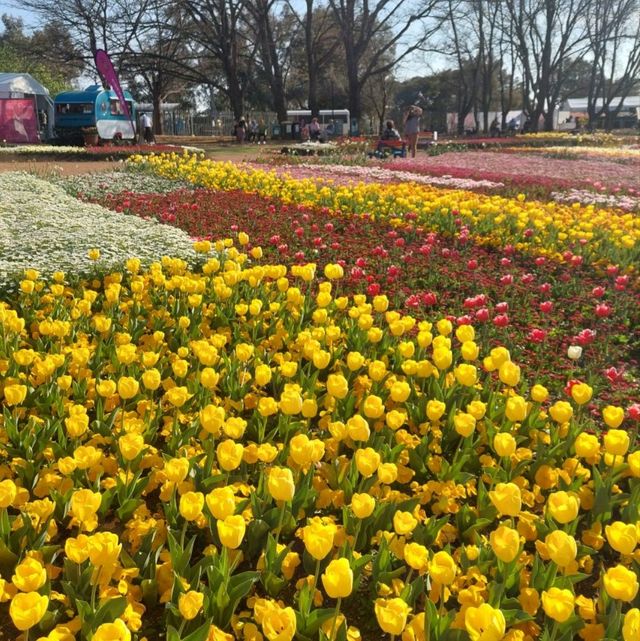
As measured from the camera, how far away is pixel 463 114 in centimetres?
5225

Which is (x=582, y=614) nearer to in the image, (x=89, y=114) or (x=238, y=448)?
(x=238, y=448)

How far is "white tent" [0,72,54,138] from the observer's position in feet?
96.3

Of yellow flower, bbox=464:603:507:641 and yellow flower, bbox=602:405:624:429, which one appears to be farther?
yellow flower, bbox=602:405:624:429

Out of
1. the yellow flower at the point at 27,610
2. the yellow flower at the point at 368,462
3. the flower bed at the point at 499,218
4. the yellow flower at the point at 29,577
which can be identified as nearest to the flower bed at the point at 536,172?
the flower bed at the point at 499,218

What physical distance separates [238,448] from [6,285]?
11.4 feet

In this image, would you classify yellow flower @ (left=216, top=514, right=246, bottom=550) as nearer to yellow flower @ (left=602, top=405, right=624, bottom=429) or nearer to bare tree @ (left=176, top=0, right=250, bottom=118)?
yellow flower @ (left=602, top=405, right=624, bottom=429)

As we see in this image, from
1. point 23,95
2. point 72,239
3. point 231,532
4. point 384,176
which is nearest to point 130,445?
point 231,532

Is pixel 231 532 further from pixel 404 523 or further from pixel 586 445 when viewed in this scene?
pixel 586 445

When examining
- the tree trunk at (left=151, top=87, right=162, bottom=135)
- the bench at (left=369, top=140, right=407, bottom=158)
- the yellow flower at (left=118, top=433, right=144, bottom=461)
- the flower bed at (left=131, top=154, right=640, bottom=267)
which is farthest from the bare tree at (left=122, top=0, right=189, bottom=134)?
the yellow flower at (left=118, top=433, right=144, bottom=461)

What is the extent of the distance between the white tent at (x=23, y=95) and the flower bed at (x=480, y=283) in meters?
24.4

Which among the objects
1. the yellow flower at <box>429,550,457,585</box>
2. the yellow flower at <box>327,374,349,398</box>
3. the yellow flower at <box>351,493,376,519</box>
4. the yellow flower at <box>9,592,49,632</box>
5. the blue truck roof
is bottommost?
the yellow flower at <box>429,550,457,585</box>

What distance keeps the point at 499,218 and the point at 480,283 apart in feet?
5.16

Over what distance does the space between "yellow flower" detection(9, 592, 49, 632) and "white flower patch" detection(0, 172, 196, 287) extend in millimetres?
3692

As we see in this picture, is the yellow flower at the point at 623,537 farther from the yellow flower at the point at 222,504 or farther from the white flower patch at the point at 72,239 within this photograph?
the white flower patch at the point at 72,239
